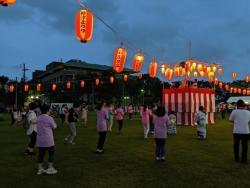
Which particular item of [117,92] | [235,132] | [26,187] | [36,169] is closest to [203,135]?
[235,132]

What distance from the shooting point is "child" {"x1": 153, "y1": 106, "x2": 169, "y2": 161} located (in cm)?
991

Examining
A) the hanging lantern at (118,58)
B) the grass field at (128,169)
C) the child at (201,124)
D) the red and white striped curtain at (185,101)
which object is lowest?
the grass field at (128,169)

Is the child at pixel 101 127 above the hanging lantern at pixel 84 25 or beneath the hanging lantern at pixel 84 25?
beneath

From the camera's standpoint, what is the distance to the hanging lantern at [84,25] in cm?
1416

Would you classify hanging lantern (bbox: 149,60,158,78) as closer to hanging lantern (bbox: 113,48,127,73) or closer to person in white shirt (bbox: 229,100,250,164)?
hanging lantern (bbox: 113,48,127,73)

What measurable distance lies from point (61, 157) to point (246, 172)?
18.0 ft

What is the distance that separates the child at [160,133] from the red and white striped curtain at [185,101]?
55.9 feet

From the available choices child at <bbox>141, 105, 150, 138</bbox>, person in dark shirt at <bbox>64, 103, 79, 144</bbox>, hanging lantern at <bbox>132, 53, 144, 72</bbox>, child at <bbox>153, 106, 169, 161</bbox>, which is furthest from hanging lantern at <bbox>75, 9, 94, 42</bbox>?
hanging lantern at <bbox>132, 53, 144, 72</bbox>

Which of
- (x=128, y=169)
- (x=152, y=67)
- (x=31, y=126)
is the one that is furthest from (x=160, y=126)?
(x=152, y=67)

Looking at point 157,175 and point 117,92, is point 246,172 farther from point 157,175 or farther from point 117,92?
point 117,92

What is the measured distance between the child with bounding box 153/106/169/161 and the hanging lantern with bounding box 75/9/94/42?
572 centimetres

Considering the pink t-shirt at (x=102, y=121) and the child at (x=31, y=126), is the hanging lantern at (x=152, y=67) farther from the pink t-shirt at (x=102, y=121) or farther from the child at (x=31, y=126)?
the child at (x=31, y=126)

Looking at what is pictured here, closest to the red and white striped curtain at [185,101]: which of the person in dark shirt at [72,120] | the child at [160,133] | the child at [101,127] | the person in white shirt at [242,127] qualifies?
the person in dark shirt at [72,120]

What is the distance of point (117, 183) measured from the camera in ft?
23.5
